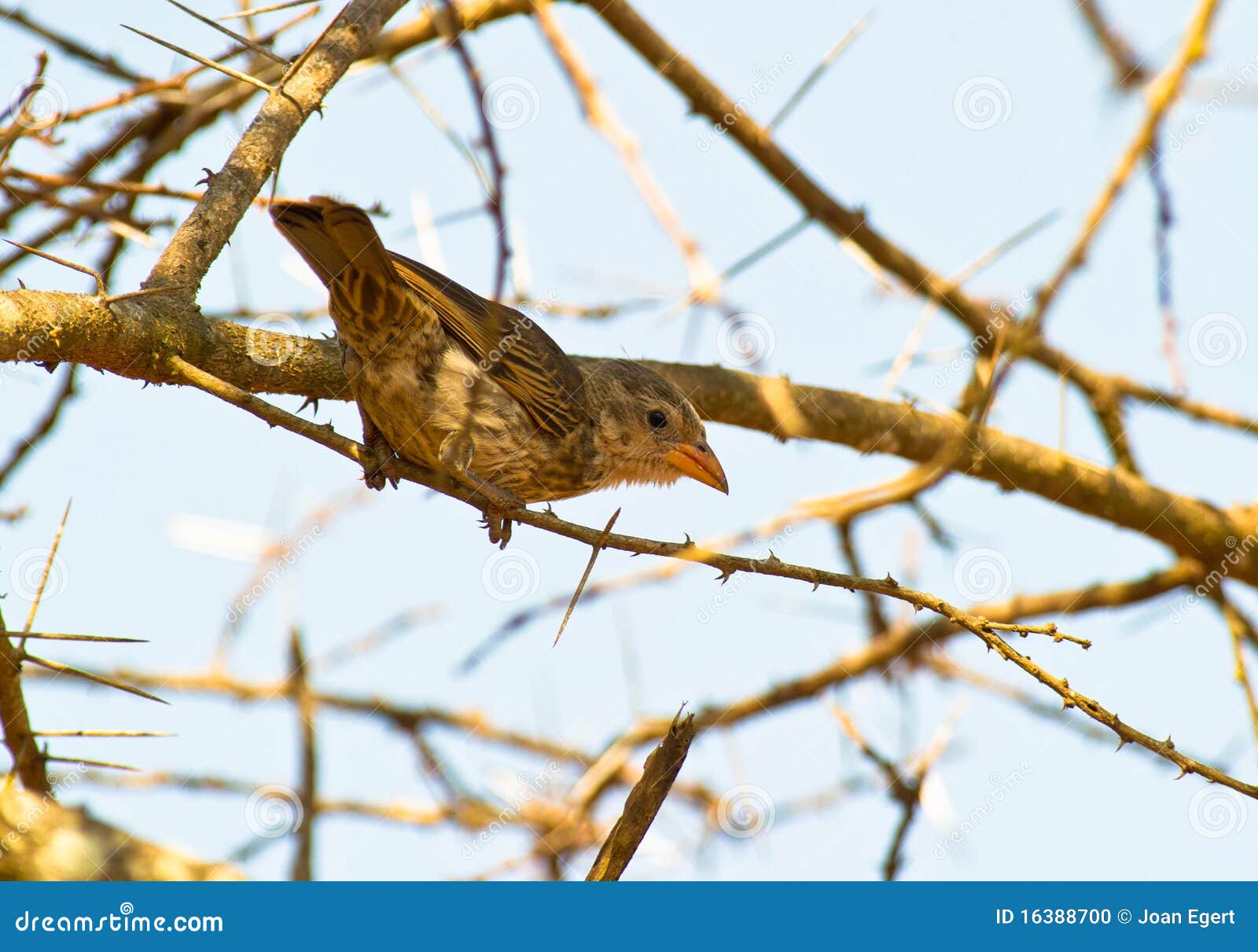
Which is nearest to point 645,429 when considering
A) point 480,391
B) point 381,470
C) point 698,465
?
point 698,465

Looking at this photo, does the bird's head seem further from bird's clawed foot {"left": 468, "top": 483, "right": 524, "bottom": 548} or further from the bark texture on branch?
bird's clawed foot {"left": 468, "top": 483, "right": 524, "bottom": 548}

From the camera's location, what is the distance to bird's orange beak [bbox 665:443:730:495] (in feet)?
15.5

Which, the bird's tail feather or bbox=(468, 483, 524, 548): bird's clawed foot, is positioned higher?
the bird's tail feather

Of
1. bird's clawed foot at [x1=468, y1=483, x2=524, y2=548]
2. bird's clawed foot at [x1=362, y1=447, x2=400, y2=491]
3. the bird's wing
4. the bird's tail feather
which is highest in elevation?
the bird's wing

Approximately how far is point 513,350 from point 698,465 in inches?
35.1

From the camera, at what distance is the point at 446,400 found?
3889mm

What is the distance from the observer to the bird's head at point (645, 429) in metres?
4.62

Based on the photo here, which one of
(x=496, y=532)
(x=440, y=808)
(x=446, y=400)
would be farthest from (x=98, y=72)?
(x=440, y=808)

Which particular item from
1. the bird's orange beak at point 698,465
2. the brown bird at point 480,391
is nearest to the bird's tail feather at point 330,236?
the brown bird at point 480,391

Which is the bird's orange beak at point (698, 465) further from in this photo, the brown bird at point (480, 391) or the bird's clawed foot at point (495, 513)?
the bird's clawed foot at point (495, 513)

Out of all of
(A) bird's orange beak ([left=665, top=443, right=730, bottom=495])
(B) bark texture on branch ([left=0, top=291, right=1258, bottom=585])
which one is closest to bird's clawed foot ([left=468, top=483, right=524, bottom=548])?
(B) bark texture on branch ([left=0, top=291, right=1258, bottom=585])

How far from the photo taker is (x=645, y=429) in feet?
15.3
